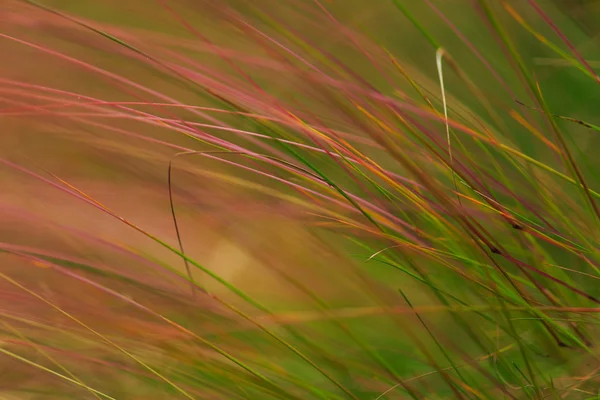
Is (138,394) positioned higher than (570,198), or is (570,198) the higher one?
(570,198)

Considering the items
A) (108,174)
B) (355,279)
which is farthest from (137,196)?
(355,279)

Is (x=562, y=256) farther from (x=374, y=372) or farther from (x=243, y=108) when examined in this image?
(x=243, y=108)

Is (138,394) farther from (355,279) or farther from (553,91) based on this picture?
(553,91)

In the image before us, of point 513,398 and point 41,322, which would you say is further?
point 41,322

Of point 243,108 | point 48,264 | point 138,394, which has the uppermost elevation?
point 243,108

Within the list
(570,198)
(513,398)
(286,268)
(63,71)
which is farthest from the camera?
(63,71)

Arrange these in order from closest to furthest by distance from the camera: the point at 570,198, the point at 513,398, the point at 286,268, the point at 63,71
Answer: the point at 513,398, the point at 570,198, the point at 286,268, the point at 63,71
